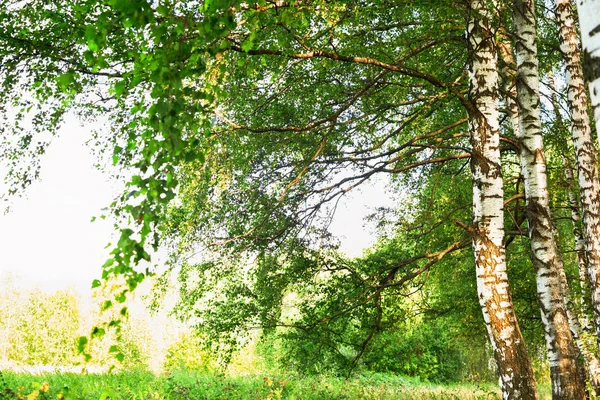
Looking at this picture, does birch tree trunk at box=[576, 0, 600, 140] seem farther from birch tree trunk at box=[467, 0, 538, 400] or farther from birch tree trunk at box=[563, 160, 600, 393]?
birch tree trunk at box=[563, 160, 600, 393]

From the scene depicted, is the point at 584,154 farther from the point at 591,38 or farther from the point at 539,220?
the point at 591,38

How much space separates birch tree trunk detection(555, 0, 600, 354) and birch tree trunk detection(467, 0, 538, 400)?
1981 millimetres

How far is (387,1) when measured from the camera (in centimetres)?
636

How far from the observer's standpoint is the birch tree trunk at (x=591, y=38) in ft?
5.60

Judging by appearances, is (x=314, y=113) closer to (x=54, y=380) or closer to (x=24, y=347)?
(x=54, y=380)

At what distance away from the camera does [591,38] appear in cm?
174

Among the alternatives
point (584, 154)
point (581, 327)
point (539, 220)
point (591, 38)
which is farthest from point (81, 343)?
point (581, 327)

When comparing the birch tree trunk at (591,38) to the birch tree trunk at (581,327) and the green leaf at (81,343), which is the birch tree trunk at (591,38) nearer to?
the green leaf at (81,343)

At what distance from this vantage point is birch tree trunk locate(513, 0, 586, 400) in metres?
6.57

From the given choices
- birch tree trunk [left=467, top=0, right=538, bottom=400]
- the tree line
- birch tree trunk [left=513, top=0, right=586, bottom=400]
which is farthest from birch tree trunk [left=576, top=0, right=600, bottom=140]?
birch tree trunk [left=513, top=0, right=586, bottom=400]

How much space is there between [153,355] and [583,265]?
1576 inches

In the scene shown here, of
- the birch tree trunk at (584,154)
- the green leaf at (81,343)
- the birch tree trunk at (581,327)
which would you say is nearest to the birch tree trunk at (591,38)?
the green leaf at (81,343)

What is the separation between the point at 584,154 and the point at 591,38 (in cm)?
626

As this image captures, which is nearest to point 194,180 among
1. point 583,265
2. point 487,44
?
point 487,44
